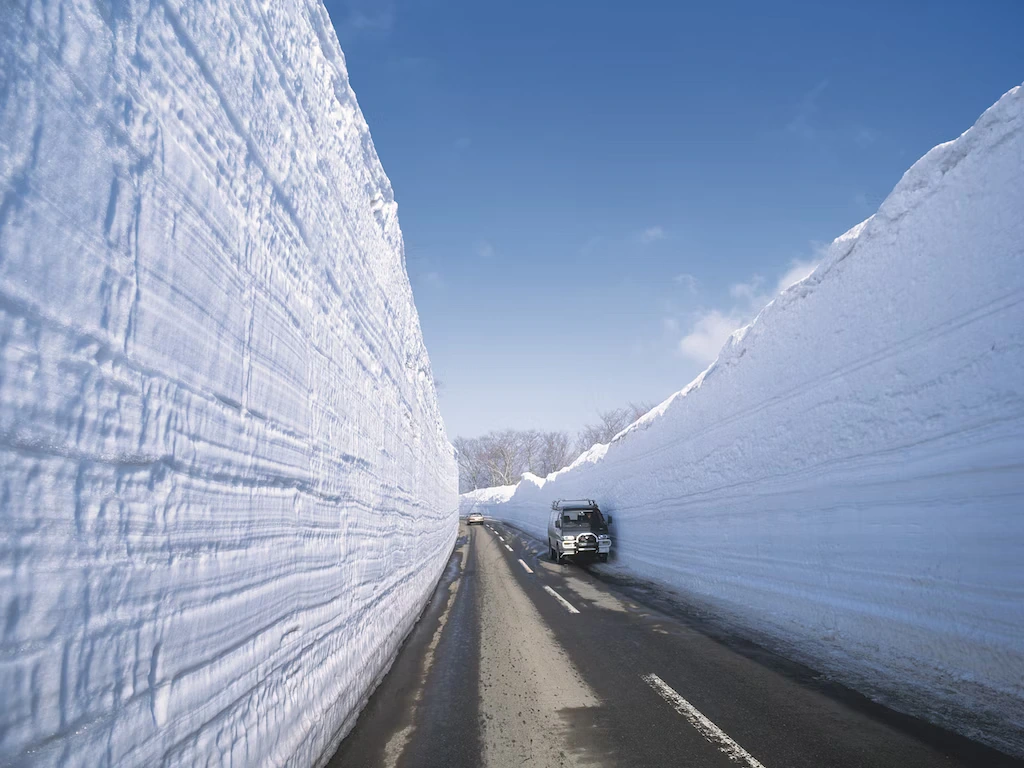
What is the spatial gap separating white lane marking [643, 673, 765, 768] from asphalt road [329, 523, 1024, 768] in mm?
14

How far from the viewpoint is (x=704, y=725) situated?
14.0 ft

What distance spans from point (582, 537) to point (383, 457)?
37.6ft

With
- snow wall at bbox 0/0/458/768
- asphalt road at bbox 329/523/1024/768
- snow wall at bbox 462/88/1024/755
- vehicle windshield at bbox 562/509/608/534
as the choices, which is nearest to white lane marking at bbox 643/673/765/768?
asphalt road at bbox 329/523/1024/768

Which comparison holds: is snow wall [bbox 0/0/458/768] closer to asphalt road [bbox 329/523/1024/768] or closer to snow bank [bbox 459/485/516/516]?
asphalt road [bbox 329/523/1024/768]

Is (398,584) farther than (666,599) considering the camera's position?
No

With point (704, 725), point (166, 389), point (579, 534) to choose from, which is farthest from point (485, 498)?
point (166, 389)

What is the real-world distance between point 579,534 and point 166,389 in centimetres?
1597

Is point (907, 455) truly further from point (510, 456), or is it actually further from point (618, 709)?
point (510, 456)

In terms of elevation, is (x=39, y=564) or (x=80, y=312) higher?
(x=80, y=312)

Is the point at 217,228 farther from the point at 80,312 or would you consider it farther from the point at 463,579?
the point at 463,579

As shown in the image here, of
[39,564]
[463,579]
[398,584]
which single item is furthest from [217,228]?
[463,579]

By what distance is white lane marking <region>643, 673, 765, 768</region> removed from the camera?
370 cm

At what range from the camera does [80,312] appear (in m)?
1.68

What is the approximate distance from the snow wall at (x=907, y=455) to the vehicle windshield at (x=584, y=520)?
6762mm
